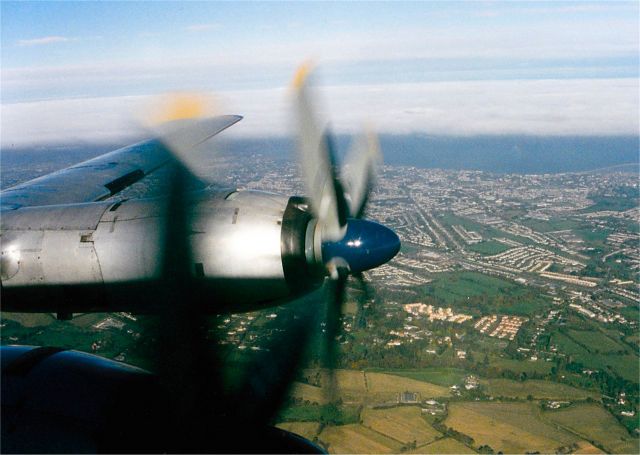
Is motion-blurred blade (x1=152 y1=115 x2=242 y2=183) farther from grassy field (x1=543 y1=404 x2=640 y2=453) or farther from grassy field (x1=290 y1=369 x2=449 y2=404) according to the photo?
grassy field (x1=543 y1=404 x2=640 y2=453)

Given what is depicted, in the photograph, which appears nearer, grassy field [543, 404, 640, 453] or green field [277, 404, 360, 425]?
grassy field [543, 404, 640, 453]

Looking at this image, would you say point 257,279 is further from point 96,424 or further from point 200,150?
point 200,150

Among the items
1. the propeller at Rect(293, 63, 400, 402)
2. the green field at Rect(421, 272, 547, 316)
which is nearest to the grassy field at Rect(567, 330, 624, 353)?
the green field at Rect(421, 272, 547, 316)

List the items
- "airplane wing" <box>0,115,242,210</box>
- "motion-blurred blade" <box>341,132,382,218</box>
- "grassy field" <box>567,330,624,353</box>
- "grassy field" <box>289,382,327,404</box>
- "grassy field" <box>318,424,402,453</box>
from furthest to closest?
1. "grassy field" <box>567,330,624,353</box>
2. "grassy field" <box>289,382,327,404</box>
3. "grassy field" <box>318,424,402,453</box>
4. "airplane wing" <box>0,115,242,210</box>
5. "motion-blurred blade" <box>341,132,382,218</box>

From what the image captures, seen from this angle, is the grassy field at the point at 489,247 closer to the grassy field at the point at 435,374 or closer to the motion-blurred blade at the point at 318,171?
the grassy field at the point at 435,374

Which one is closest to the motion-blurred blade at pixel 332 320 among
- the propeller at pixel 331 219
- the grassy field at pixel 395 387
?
the propeller at pixel 331 219
